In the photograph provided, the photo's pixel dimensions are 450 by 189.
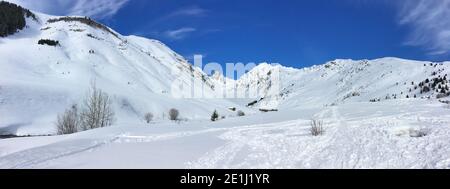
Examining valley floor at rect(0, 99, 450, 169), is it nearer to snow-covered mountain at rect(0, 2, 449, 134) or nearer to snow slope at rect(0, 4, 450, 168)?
snow slope at rect(0, 4, 450, 168)

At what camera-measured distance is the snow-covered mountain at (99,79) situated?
69.2 meters

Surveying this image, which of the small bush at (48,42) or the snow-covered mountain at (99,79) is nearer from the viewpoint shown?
the snow-covered mountain at (99,79)

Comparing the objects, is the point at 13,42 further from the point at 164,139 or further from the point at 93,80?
the point at 164,139

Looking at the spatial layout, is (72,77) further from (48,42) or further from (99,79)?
(48,42)

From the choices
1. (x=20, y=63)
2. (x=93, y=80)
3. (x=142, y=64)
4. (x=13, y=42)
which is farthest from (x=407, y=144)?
(x=142, y=64)

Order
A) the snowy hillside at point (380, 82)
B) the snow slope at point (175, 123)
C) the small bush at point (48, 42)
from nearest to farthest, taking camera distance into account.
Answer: the snow slope at point (175, 123) → the snowy hillside at point (380, 82) → the small bush at point (48, 42)

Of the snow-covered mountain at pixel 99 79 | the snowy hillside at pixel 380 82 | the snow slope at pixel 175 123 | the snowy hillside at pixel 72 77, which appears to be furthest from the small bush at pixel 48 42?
the snowy hillside at pixel 380 82

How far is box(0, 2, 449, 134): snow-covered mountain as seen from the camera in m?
69.2

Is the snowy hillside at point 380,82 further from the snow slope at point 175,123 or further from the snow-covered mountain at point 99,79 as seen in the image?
the snow slope at point 175,123

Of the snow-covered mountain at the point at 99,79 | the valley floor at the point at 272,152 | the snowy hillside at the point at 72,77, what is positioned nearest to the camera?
the valley floor at the point at 272,152

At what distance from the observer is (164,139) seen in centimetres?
1784

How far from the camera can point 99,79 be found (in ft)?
325

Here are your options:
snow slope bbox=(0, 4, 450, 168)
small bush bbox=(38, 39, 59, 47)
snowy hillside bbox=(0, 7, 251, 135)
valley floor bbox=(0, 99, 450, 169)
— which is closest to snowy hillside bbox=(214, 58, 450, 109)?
snow slope bbox=(0, 4, 450, 168)

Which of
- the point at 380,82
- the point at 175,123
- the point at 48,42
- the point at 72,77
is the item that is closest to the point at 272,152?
the point at 175,123
